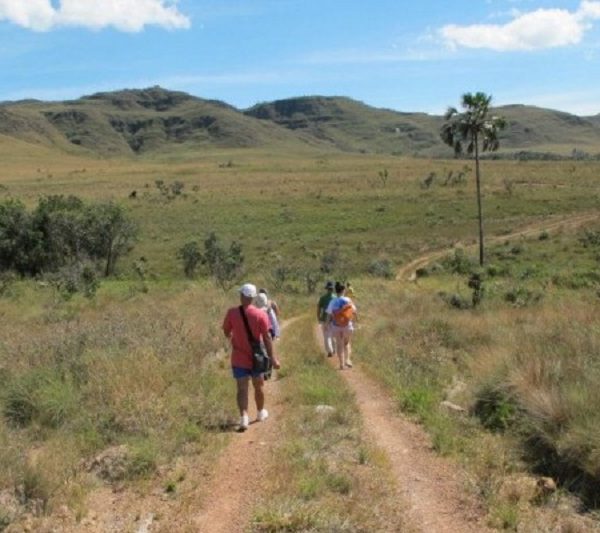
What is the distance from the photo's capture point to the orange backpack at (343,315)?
14314mm

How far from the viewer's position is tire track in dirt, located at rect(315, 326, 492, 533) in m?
6.62

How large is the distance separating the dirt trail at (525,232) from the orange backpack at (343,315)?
27035 mm

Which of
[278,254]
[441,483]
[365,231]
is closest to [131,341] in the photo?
[441,483]

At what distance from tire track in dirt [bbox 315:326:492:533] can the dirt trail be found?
105ft

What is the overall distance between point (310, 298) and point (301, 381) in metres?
16.2

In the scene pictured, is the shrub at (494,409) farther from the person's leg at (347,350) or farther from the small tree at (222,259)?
the small tree at (222,259)

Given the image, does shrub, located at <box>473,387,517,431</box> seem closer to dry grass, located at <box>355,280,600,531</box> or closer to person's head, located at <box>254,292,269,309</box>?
dry grass, located at <box>355,280,600,531</box>

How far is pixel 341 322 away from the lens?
14.3 metres

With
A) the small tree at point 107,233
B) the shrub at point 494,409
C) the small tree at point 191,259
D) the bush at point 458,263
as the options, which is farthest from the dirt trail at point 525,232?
the shrub at point 494,409

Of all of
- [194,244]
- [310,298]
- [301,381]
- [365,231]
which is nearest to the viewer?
[301,381]

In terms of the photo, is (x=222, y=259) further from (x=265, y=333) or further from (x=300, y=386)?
(x=265, y=333)

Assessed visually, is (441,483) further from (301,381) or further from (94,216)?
(94,216)

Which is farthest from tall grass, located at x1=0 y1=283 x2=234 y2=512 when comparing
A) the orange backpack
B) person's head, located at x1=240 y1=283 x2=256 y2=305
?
the orange backpack

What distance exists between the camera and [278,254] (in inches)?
1992
